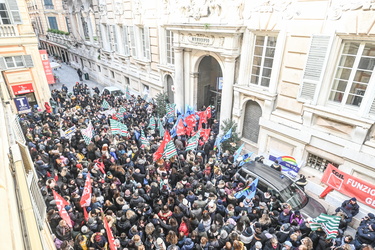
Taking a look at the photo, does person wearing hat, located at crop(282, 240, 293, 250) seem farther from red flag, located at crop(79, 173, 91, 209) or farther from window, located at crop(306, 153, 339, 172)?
red flag, located at crop(79, 173, 91, 209)

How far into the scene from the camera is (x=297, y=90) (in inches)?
399

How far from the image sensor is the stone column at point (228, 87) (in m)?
12.2

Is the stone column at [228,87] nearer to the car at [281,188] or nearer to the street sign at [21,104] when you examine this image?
the car at [281,188]

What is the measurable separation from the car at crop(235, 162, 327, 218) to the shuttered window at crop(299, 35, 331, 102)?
350cm

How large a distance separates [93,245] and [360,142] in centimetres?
956

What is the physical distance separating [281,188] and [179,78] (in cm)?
990

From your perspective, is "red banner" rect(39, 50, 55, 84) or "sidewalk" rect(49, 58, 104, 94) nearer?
"red banner" rect(39, 50, 55, 84)

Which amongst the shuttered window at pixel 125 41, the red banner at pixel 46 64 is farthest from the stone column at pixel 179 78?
the red banner at pixel 46 64

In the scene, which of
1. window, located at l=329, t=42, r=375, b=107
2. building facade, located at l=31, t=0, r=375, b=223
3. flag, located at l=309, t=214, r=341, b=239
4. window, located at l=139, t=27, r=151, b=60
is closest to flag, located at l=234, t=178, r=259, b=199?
flag, located at l=309, t=214, r=341, b=239

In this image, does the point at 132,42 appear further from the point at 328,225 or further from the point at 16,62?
the point at 328,225

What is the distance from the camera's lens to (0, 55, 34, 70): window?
1642cm

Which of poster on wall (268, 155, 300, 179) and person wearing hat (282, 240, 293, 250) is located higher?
person wearing hat (282, 240, 293, 250)

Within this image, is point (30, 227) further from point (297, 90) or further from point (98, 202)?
point (297, 90)

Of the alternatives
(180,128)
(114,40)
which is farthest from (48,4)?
(180,128)
